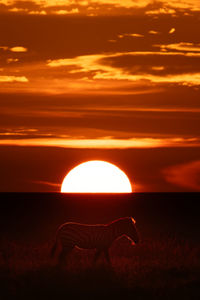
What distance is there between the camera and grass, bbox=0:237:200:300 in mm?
14648

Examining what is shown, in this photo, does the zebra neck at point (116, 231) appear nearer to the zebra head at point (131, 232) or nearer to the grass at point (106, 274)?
the zebra head at point (131, 232)

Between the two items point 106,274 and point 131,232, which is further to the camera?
point 131,232

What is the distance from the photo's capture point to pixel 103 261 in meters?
18.0

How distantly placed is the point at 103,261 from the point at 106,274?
1907mm

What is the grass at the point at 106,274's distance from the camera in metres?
14.6

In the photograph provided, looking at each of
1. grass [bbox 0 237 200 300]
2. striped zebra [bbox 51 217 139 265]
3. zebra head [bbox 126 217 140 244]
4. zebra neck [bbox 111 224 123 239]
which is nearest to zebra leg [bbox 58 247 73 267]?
striped zebra [bbox 51 217 139 265]

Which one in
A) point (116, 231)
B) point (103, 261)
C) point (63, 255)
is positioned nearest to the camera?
point (63, 255)

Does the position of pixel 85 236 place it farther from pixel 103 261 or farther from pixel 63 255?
pixel 103 261

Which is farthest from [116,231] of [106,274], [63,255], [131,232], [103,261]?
[106,274]

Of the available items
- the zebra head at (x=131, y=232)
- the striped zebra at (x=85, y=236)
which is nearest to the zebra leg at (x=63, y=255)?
the striped zebra at (x=85, y=236)

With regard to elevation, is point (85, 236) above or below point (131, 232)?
below

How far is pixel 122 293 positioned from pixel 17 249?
5.51 meters

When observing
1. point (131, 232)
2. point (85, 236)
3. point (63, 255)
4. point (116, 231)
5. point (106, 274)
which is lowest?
point (106, 274)

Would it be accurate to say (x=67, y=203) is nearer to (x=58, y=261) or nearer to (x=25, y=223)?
(x=25, y=223)
